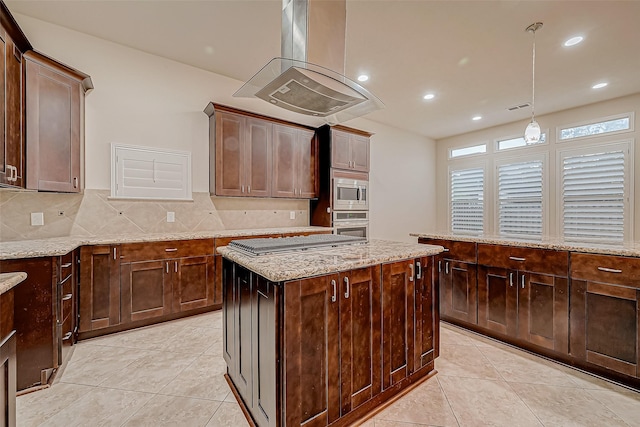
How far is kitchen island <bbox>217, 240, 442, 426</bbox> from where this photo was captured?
4.23ft

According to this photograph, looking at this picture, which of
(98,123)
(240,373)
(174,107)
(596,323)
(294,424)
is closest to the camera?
(294,424)

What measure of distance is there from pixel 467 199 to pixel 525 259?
4.21 m

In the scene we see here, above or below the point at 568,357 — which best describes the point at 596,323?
above

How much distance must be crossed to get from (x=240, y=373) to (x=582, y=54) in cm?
454

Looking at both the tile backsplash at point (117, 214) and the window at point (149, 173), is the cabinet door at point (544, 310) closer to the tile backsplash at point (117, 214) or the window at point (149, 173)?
the tile backsplash at point (117, 214)

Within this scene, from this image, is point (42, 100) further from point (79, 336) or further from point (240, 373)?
point (240, 373)

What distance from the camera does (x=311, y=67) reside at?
5.35 feet

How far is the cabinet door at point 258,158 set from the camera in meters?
3.60

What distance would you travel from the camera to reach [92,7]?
8.08ft

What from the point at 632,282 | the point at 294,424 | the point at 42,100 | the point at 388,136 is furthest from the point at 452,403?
the point at 388,136

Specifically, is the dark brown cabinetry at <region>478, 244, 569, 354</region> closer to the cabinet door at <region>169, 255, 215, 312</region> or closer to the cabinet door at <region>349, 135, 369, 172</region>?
the cabinet door at <region>349, 135, 369, 172</region>

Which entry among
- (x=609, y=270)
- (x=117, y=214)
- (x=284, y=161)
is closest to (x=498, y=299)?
A: (x=609, y=270)

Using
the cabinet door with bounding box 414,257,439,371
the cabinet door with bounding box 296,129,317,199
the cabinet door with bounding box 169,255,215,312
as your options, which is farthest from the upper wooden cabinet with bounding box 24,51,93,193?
the cabinet door with bounding box 414,257,439,371

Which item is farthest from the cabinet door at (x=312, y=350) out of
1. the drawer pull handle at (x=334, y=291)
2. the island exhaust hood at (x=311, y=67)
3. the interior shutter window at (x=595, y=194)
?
the interior shutter window at (x=595, y=194)
